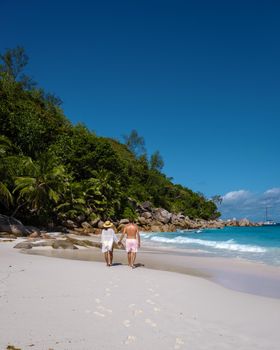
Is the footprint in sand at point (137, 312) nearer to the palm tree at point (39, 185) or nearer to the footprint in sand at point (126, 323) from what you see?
the footprint in sand at point (126, 323)

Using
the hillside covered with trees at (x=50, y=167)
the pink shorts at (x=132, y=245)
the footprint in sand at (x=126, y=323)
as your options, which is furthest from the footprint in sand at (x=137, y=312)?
the hillside covered with trees at (x=50, y=167)

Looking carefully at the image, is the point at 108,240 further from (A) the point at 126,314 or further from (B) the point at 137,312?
(A) the point at 126,314

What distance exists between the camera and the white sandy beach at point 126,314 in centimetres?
478

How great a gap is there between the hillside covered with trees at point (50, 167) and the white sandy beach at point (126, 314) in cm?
1963

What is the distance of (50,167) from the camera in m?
31.3

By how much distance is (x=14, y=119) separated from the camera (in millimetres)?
37719

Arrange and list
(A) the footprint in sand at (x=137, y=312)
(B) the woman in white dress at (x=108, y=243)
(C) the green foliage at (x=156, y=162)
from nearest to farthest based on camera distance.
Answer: (A) the footprint in sand at (x=137, y=312) < (B) the woman in white dress at (x=108, y=243) < (C) the green foliage at (x=156, y=162)

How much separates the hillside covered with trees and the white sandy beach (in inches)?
773

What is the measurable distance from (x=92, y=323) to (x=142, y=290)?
267cm

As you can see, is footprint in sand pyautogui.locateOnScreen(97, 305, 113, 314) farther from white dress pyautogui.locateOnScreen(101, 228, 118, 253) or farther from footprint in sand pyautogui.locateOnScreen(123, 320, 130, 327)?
white dress pyautogui.locateOnScreen(101, 228, 118, 253)

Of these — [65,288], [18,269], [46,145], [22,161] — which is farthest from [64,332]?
[46,145]

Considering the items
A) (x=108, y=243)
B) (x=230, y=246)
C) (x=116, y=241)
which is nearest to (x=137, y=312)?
(x=108, y=243)

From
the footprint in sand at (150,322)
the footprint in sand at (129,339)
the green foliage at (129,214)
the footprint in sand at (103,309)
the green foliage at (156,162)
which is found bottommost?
the footprint in sand at (129,339)

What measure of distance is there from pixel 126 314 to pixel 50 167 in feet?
87.2
